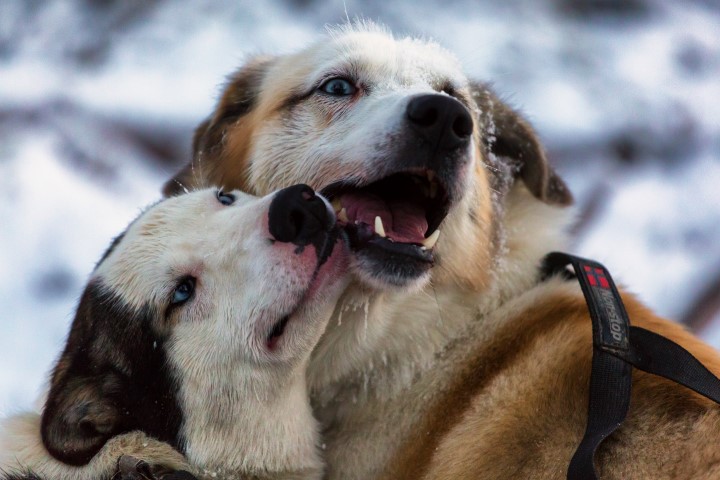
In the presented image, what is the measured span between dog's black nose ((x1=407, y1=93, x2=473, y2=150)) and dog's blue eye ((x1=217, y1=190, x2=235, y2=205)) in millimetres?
760

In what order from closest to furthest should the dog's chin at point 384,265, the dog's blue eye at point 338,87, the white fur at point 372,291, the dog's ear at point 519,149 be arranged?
1. the dog's chin at point 384,265
2. the white fur at point 372,291
3. the dog's blue eye at point 338,87
4. the dog's ear at point 519,149

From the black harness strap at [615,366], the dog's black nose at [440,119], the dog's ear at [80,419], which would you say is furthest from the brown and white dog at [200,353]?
the black harness strap at [615,366]

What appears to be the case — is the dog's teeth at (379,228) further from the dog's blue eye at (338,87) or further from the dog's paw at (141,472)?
the dog's paw at (141,472)

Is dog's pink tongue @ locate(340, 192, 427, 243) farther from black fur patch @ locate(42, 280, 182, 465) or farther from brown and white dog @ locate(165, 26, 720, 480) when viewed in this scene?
black fur patch @ locate(42, 280, 182, 465)

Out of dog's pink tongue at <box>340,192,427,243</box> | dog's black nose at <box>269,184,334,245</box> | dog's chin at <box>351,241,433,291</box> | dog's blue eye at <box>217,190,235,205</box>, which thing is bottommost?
dog's blue eye at <box>217,190,235,205</box>

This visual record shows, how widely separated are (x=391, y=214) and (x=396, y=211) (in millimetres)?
27

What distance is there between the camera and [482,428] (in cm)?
283

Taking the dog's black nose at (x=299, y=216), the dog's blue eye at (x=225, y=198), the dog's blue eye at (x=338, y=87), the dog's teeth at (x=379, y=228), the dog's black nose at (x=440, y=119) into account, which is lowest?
the dog's blue eye at (x=225, y=198)

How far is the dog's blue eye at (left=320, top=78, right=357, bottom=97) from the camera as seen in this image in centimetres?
330

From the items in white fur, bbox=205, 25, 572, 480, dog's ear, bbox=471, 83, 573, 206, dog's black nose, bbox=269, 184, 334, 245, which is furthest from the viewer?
dog's ear, bbox=471, 83, 573, 206

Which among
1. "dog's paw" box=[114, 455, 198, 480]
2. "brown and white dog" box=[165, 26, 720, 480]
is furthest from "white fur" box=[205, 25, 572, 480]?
"dog's paw" box=[114, 455, 198, 480]

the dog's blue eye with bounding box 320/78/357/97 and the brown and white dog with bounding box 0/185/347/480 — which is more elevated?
the dog's blue eye with bounding box 320/78/357/97

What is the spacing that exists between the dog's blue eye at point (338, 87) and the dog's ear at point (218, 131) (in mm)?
454

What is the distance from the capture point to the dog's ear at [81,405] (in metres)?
2.80
